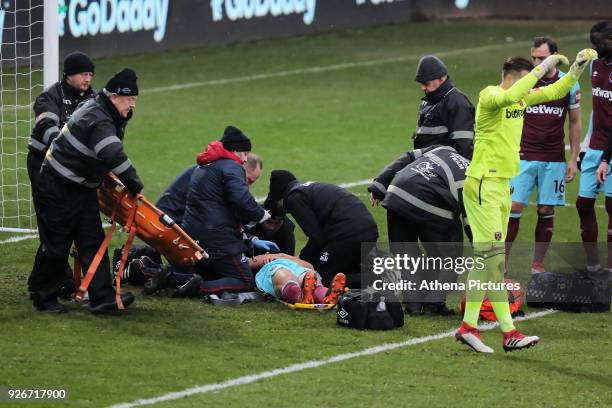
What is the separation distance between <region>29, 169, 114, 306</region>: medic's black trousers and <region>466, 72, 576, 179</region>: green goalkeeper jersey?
286 centimetres

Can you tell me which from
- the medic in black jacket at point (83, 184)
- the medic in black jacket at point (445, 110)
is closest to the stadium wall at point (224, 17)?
the medic in black jacket at point (83, 184)

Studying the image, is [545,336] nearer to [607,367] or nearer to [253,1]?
[607,367]

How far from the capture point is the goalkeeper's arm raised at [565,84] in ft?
28.9

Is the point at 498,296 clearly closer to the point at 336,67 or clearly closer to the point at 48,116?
the point at 48,116

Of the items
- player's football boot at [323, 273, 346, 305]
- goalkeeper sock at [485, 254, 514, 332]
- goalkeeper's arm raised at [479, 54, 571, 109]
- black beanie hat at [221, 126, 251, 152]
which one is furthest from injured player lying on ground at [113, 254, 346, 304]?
goalkeeper's arm raised at [479, 54, 571, 109]

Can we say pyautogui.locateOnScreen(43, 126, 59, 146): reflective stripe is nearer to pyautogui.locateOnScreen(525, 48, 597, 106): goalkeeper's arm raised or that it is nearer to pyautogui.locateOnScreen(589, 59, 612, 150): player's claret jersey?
pyautogui.locateOnScreen(525, 48, 597, 106): goalkeeper's arm raised

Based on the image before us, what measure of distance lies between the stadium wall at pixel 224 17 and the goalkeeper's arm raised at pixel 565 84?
11586mm

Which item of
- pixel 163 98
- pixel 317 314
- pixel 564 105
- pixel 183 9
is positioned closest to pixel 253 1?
pixel 183 9

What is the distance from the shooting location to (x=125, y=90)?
9703 millimetres

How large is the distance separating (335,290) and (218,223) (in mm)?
1117

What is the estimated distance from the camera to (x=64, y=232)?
9914 mm

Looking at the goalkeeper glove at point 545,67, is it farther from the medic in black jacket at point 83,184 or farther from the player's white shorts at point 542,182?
the player's white shorts at point 542,182

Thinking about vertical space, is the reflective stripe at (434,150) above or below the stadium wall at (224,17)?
below

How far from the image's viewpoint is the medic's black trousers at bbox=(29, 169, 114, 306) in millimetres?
9867
